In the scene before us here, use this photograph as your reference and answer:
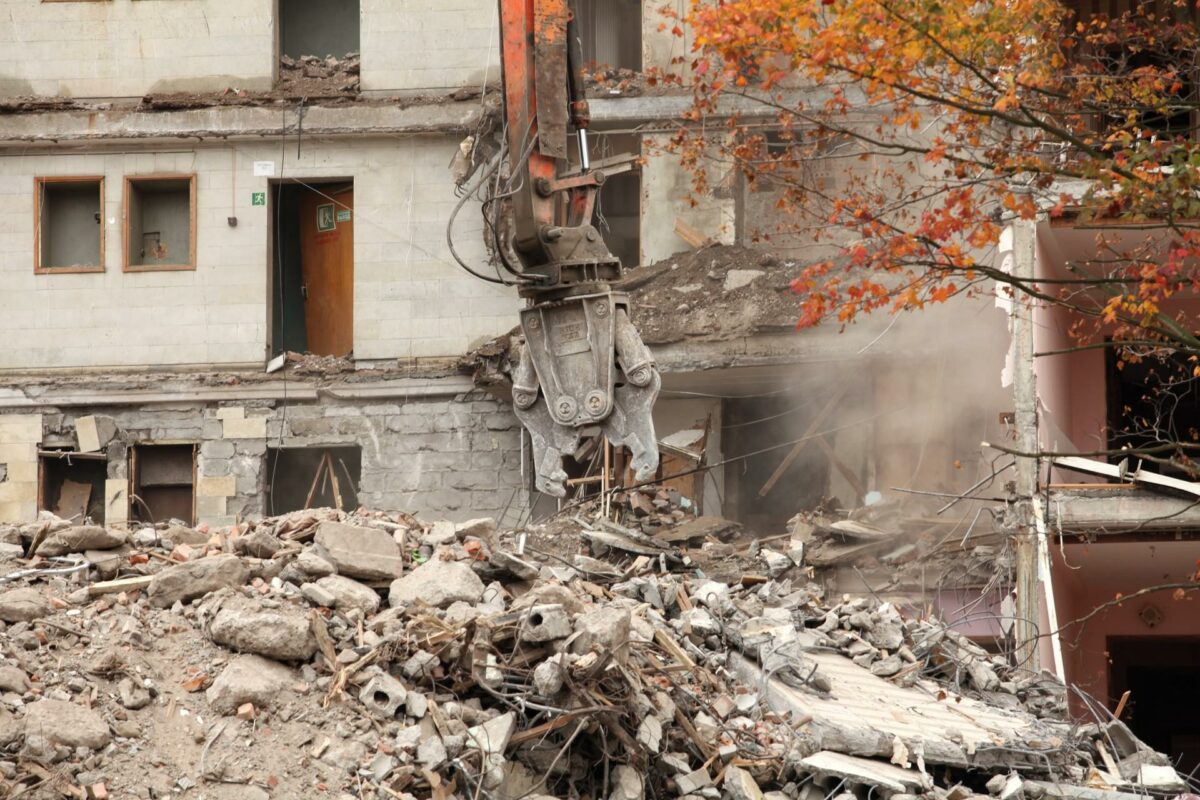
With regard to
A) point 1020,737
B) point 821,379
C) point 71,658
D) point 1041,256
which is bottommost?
point 1020,737

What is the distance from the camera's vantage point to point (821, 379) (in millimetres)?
20078

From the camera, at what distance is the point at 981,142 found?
59.9 feet

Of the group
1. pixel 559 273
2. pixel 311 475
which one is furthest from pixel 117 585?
pixel 311 475

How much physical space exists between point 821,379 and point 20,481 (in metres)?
10.9

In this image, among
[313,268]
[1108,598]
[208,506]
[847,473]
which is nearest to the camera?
[1108,598]

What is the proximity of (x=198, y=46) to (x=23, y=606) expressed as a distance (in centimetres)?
1489

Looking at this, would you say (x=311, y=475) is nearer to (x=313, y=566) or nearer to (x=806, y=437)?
(x=806, y=437)

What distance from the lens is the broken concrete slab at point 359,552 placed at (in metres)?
10.8

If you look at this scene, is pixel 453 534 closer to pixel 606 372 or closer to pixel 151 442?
pixel 606 372

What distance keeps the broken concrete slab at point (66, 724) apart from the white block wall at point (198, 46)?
15.1 metres

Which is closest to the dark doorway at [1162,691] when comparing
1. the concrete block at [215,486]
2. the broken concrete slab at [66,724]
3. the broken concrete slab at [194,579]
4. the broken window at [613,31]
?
the broken window at [613,31]

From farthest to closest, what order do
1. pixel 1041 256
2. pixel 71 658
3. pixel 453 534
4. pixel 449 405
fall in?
pixel 449 405 → pixel 1041 256 → pixel 453 534 → pixel 71 658

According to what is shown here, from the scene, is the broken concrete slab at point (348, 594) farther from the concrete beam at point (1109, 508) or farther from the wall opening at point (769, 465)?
the wall opening at point (769, 465)

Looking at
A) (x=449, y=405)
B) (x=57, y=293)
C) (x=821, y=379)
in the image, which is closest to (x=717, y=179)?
(x=821, y=379)
